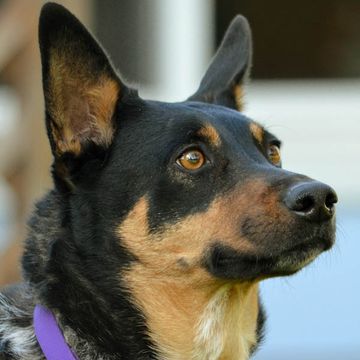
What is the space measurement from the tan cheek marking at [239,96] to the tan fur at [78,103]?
0.89 meters

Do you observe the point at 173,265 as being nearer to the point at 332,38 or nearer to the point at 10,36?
the point at 10,36

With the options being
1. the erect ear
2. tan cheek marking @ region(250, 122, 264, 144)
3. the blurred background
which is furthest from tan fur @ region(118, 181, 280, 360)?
the blurred background

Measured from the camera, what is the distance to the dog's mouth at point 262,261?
519 centimetres

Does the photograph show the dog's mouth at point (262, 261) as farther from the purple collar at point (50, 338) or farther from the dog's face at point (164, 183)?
the purple collar at point (50, 338)

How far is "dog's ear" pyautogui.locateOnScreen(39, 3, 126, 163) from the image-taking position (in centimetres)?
532

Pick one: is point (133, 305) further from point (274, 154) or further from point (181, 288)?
point (274, 154)

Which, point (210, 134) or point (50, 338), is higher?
point (210, 134)

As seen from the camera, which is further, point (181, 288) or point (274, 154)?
point (274, 154)

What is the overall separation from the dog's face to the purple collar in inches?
14.0

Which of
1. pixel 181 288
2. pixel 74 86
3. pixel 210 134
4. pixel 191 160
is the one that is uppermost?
pixel 74 86

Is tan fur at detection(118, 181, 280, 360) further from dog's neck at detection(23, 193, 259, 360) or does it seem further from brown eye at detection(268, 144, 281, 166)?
brown eye at detection(268, 144, 281, 166)

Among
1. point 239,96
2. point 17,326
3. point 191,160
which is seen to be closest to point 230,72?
point 239,96

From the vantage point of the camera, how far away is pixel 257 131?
5.79 m

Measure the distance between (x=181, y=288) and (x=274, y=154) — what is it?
85cm
